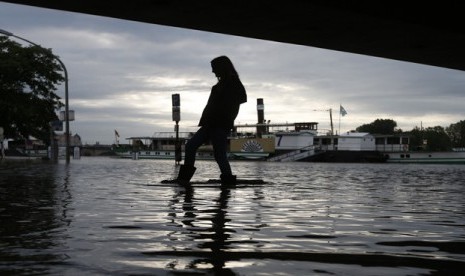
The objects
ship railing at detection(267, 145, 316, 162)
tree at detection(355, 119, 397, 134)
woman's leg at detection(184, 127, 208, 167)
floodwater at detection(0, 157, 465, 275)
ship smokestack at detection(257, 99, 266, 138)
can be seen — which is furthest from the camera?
tree at detection(355, 119, 397, 134)

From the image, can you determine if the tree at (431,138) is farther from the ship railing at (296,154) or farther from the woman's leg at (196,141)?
the woman's leg at (196,141)

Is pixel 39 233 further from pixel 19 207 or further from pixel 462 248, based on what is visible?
pixel 462 248

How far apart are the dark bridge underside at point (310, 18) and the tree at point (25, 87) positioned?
108 feet

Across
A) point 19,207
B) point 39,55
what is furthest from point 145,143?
point 19,207

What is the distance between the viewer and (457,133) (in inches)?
5468

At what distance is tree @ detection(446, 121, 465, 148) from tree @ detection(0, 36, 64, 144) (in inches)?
Result: 4592

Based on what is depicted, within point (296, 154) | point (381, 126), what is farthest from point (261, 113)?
point (381, 126)

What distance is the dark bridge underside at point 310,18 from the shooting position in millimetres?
8211

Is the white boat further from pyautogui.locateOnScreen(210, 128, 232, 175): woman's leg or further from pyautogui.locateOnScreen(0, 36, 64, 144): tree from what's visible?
Answer: pyautogui.locateOnScreen(210, 128, 232, 175): woman's leg

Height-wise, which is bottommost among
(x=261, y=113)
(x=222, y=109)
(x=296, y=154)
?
(x=296, y=154)

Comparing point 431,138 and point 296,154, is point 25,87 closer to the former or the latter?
point 296,154

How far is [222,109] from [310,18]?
216 cm

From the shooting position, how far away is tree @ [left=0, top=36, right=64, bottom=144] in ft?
131

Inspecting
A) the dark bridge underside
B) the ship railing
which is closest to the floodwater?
the dark bridge underside
